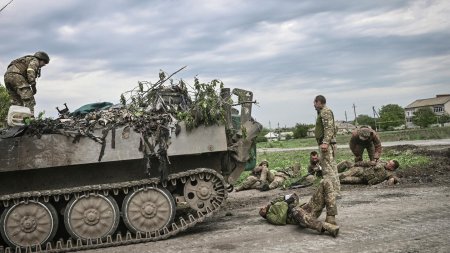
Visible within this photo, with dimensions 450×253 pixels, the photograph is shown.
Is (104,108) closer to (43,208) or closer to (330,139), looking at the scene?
(43,208)

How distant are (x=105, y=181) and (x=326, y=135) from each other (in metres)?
4.58

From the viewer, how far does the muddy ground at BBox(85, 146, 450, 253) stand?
22.4 ft

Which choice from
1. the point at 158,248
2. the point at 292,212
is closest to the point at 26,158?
the point at 158,248

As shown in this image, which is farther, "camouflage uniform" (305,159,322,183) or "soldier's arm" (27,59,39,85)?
"camouflage uniform" (305,159,322,183)

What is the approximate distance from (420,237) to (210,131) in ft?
12.4

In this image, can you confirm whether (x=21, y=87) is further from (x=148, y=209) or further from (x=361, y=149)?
(x=361, y=149)

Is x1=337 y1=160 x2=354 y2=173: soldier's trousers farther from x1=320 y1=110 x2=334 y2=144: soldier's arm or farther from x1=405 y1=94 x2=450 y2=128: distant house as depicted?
x1=405 y1=94 x2=450 y2=128: distant house

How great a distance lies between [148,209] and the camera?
8164 mm

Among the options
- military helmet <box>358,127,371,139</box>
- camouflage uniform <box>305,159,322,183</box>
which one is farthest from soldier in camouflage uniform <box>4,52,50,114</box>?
military helmet <box>358,127,371,139</box>

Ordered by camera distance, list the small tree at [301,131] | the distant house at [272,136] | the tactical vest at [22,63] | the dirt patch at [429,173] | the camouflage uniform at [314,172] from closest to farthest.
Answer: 1. the tactical vest at [22,63]
2. the dirt patch at [429,173]
3. the camouflage uniform at [314,172]
4. the small tree at [301,131]
5. the distant house at [272,136]

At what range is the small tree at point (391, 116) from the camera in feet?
233

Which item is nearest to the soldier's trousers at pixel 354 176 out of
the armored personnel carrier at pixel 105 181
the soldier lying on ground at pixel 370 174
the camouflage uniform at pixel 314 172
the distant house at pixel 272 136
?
the soldier lying on ground at pixel 370 174

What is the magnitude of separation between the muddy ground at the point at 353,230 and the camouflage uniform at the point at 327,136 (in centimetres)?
82

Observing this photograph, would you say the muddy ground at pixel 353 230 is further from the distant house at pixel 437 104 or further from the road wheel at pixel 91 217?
the distant house at pixel 437 104
